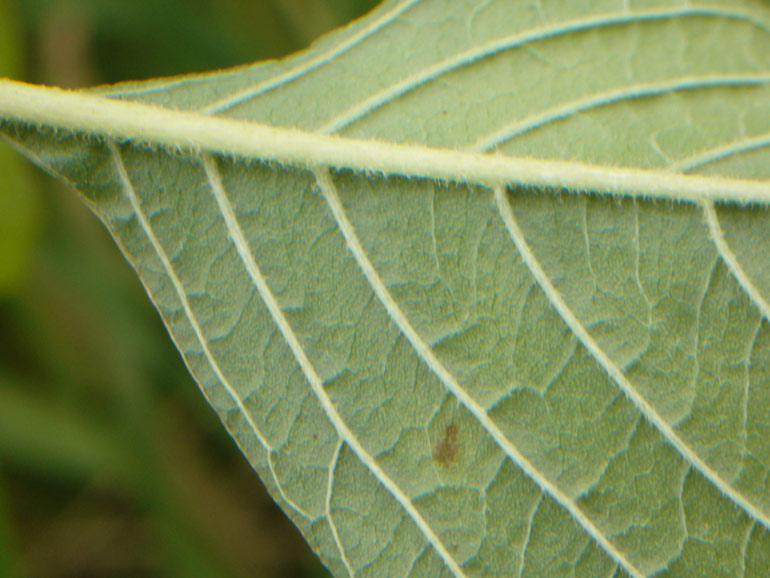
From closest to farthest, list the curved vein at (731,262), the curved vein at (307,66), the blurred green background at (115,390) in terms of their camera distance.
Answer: the curved vein at (731,262) → the curved vein at (307,66) → the blurred green background at (115,390)

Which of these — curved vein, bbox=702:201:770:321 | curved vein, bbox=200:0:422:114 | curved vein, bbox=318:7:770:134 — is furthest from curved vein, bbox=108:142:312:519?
curved vein, bbox=702:201:770:321

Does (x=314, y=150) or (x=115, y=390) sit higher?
(x=115, y=390)

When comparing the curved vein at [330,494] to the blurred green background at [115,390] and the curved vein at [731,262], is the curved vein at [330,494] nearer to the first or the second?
the curved vein at [731,262]

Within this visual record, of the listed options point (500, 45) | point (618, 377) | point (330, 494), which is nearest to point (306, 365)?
point (330, 494)

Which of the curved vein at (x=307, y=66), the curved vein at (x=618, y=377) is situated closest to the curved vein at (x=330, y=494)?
the curved vein at (x=618, y=377)

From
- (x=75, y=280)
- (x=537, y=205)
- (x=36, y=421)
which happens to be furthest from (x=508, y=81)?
(x=36, y=421)

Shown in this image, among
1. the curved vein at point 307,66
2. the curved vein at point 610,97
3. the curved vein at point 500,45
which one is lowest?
the curved vein at point 610,97

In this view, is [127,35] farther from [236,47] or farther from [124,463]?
[124,463]

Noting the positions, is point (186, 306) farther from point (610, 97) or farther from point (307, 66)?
point (610, 97)
